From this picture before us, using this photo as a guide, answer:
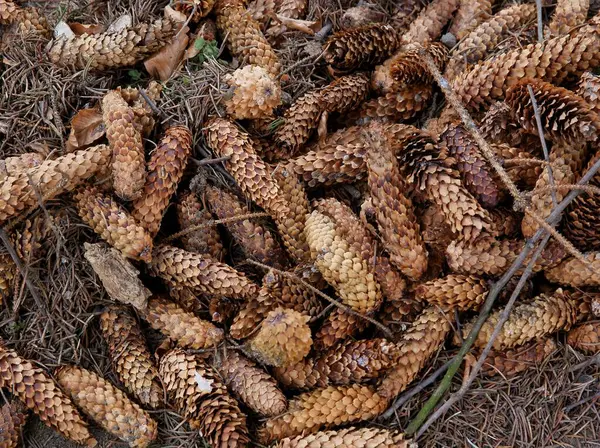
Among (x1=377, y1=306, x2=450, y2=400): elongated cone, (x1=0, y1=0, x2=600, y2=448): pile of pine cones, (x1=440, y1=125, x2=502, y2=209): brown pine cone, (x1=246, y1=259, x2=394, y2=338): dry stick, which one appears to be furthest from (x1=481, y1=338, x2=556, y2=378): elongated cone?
(x1=440, y1=125, x2=502, y2=209): brown pine cone

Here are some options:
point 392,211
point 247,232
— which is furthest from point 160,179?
point 392,211

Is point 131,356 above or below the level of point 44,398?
above

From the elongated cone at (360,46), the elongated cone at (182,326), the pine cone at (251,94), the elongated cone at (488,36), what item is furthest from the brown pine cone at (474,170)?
the elongated cone at (182,326)

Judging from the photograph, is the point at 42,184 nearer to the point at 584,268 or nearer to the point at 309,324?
the point at 309,324

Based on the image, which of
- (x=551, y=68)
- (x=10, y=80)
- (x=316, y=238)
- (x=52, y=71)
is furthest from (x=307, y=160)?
(x=10, y=80)

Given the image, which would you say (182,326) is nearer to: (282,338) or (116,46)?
(282,338)

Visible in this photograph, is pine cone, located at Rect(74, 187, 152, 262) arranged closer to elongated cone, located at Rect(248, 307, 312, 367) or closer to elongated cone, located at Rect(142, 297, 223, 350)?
elongated cone, located at Rect(142, 297, 223, 350)
